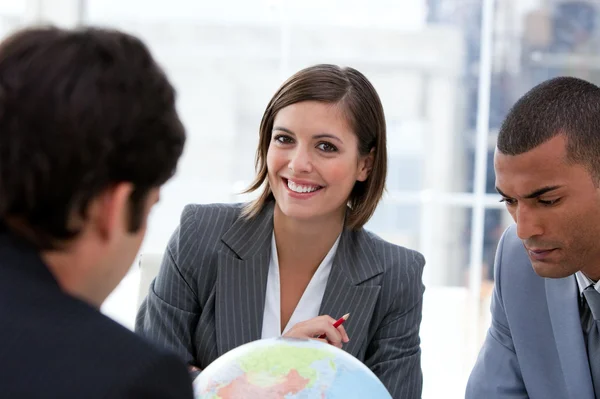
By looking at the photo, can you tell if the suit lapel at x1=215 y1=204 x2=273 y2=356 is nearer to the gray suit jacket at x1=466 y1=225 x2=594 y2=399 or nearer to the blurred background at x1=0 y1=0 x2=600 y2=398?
the gray suit jacket at x1=466 y1=225 x2=594 y2=399

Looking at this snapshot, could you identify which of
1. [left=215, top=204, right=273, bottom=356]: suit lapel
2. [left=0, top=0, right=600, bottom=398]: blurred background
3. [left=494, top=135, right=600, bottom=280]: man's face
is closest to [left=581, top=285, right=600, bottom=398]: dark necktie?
[left=494, top=135, right=600, bottom=280]: man's face

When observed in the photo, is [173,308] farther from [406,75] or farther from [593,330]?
[406,75]

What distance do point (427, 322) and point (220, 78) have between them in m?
2.53

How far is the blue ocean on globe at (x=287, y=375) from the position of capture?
1.44 m

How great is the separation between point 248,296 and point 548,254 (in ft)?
2.67

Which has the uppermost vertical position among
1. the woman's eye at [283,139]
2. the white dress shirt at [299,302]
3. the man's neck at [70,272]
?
the woman's eye at [283,139]

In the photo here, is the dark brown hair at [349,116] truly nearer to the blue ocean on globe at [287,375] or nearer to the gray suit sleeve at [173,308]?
the gray suit sleeve at [173,308]

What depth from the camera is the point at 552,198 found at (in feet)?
6.31

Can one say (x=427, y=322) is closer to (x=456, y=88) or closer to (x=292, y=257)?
(x=456, y=88)

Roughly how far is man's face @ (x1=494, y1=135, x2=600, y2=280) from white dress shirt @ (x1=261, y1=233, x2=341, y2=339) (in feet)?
2.12

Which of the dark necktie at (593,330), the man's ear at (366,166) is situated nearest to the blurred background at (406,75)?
the man's ear at (366,166)

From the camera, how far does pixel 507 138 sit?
2.00m

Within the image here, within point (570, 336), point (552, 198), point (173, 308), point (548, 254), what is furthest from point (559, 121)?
point (173, 308)

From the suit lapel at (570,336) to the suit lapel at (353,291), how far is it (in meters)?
0.47
